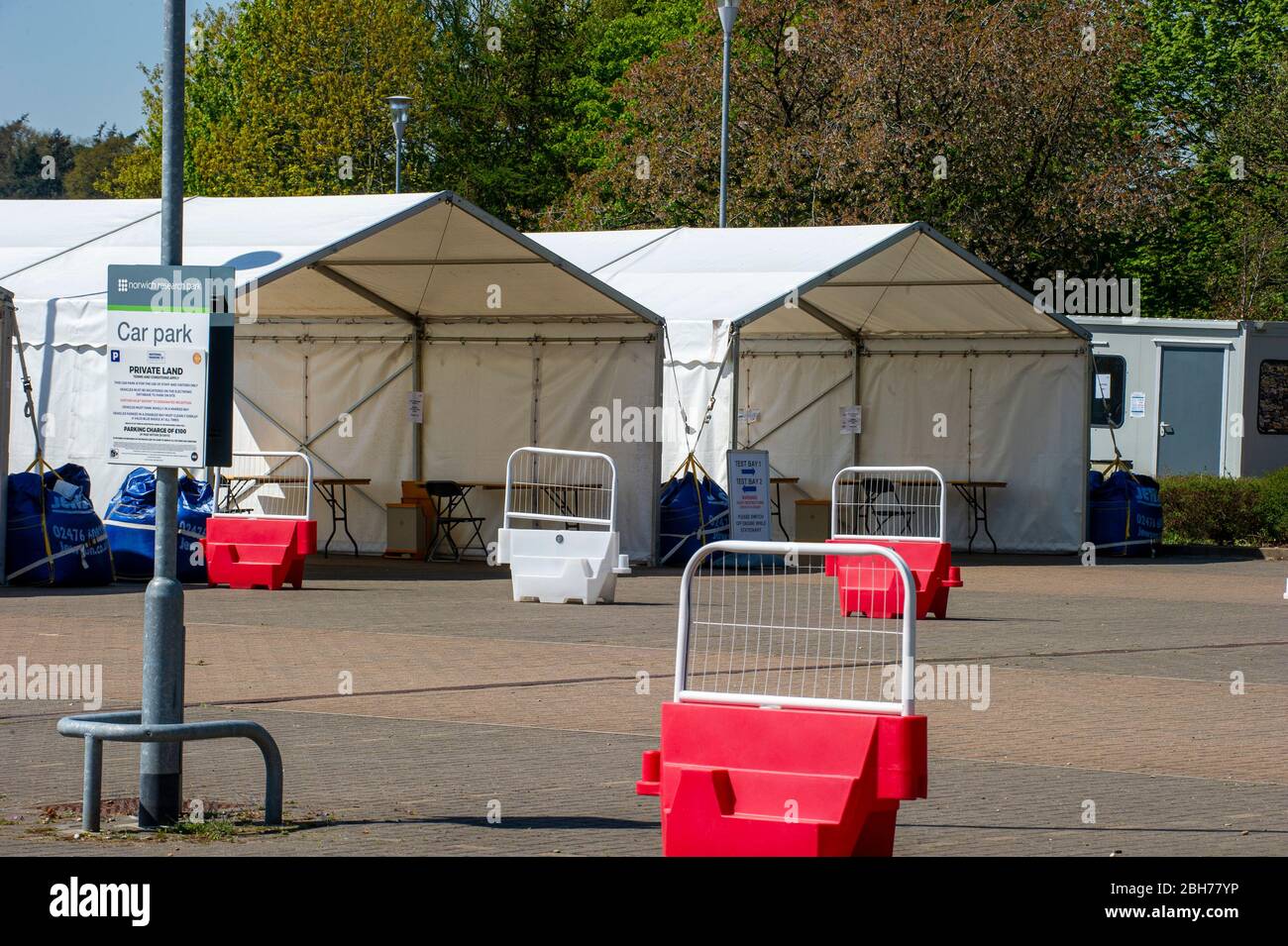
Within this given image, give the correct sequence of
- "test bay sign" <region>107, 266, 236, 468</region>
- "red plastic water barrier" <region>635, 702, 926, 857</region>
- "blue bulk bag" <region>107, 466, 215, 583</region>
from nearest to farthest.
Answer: "red plastic water barrier" <region>635, 702, 926, 857</region>, "test bay sign" <region>107, 266, 236, 468</region>, "blue bulk bag" <region>107, 466, 215, 583</region>

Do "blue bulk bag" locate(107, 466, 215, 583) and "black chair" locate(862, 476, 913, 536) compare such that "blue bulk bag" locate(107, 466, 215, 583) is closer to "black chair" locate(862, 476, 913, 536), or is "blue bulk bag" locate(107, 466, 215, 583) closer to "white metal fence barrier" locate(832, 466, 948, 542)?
"white metal fence barrier" locate(832, 466, 948, 542)

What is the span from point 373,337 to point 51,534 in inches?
328

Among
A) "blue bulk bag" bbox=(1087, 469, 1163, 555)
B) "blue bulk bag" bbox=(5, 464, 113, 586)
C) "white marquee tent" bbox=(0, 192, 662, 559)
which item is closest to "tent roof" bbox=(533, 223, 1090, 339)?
"white marquee tent" bbox=(0, 192, 662, 559)

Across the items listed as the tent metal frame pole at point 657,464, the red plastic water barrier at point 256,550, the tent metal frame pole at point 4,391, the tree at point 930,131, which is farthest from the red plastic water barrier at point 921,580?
the tree at point 930,131

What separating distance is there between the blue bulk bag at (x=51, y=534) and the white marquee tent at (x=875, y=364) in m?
8.50

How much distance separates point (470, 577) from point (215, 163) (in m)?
36.9

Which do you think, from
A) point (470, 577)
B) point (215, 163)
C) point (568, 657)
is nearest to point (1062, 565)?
point (470, 577)

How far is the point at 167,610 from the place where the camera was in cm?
744

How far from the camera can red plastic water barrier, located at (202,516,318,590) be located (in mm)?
19547

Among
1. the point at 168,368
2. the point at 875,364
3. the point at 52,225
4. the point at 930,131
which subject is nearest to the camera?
the point at 168,368

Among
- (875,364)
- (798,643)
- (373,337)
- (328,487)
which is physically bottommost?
(798,643)

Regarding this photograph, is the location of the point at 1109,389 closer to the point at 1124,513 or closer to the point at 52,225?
the point at 1124,513

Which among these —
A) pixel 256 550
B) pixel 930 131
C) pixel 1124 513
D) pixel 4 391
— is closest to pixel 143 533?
pixel 256 550

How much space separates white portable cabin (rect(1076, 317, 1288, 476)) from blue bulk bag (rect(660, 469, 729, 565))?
882 centimetres
